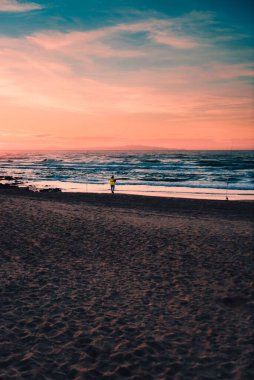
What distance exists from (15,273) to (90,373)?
5.93 meters

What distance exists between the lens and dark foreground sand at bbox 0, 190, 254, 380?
21.6 ft

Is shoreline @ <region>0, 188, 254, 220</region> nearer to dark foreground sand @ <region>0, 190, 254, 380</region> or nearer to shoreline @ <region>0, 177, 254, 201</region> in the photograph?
shoreline @ <region>0, 177, 254, 201</region>

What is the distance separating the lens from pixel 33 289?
32.9 feet

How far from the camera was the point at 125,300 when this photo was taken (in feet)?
31.3

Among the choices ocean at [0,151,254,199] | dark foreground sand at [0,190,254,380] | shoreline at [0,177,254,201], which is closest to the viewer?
dark foreground sand at [0,190,254,380]

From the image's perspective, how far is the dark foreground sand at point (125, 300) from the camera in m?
6.57

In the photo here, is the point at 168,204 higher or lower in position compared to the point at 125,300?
higher

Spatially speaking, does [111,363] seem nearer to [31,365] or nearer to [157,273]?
[31,365]

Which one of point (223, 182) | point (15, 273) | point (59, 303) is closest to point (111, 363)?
point (59, 303)

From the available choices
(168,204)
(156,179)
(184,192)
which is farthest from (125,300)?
(156,179)

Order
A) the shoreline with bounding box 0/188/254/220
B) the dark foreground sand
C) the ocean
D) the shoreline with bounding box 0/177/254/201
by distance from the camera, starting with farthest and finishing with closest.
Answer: the ocean → the shoreline with bounding box 0/177/254/201 → the shoreline with bounding box 0/188/254/220 → the dark foreground sand

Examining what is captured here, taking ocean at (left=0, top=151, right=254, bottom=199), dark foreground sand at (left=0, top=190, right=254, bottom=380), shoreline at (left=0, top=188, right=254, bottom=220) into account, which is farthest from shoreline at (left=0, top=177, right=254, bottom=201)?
dark foreground sand at (left=0, top=190, right=254, bottom=380)

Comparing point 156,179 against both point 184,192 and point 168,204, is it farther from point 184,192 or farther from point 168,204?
point 168,204

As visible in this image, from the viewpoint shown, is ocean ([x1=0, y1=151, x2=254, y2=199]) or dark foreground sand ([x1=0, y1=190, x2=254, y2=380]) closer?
dark foreground sand ([x1=0, y1=190, x2=254, y2=380])
